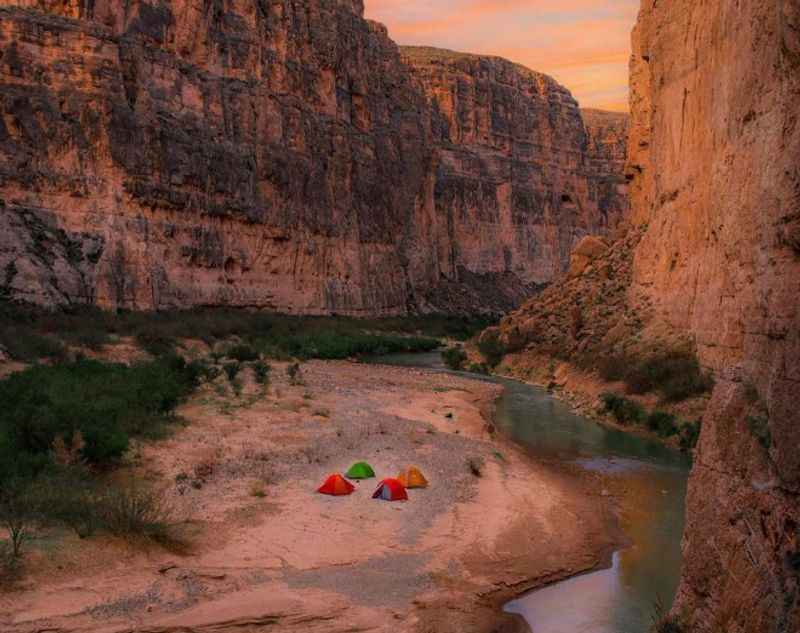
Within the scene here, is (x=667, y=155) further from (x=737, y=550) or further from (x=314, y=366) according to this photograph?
(x=737, y=550)

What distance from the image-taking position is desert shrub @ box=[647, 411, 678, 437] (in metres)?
21.5

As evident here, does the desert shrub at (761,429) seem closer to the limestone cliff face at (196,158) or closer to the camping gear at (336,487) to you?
the camping gear at (336,487)

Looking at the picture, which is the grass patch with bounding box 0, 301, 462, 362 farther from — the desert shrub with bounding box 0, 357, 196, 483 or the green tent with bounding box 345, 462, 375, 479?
the green tent with bounding box 345, 462, 375, 479

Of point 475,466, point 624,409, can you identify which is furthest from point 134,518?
point 624,409

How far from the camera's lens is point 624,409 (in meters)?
24.1

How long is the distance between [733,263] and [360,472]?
10.4m

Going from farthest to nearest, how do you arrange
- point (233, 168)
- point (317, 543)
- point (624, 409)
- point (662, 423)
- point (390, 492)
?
point (233, 168) < point (624, 409) < point (662, 423) < point (390, 492) < point (317, 543)

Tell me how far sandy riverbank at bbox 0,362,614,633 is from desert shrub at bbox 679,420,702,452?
4.02 meters

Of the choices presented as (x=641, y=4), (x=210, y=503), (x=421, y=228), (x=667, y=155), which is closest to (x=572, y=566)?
(x=210, y=503)

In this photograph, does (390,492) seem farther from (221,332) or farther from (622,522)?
(221,332)

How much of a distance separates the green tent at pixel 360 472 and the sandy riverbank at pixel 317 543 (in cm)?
26

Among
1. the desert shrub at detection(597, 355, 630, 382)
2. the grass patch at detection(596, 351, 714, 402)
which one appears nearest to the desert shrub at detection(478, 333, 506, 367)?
the desert shrub at detection(597, 355, 630, 382)

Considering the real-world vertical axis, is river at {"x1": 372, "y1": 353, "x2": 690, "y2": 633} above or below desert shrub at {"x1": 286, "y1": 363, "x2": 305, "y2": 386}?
below

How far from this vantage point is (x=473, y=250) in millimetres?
96188
